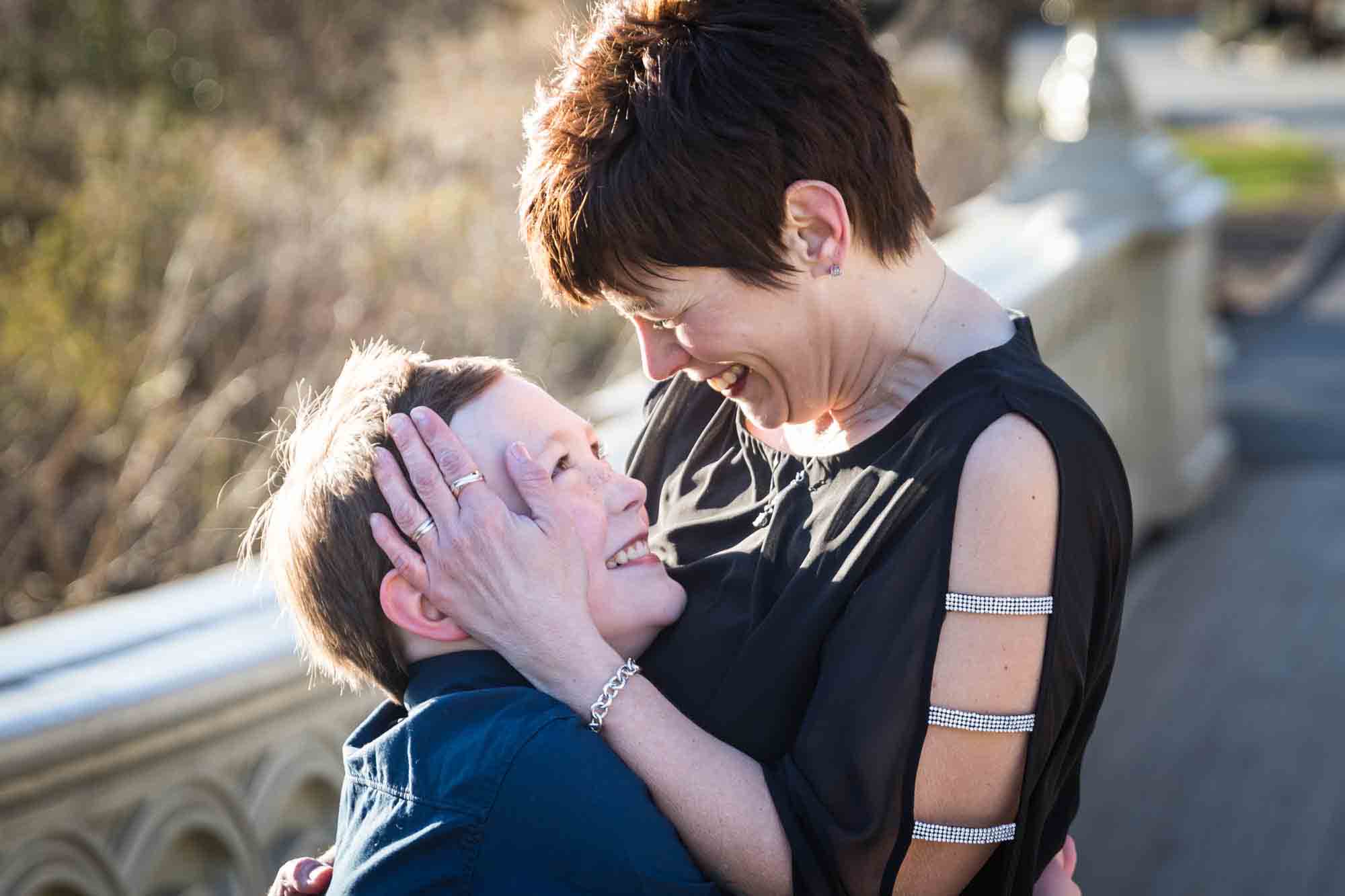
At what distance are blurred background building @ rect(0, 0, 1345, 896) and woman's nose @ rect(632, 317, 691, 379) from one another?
0.84m

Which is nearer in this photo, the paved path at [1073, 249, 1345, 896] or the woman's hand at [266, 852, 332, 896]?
the woman's hand at [266, 852, 332, 896]

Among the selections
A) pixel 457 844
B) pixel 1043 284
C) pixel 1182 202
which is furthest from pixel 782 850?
pixel 1182 202

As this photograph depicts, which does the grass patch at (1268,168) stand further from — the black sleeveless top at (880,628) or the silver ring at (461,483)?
the silver ring at (461,483)

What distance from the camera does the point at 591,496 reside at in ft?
6.12

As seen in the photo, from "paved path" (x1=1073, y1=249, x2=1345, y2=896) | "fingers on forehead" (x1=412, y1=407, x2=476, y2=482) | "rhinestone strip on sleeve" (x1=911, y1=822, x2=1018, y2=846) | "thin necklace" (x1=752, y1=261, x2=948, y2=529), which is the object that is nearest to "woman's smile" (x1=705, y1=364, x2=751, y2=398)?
"thin necklace" (x1=752, y1=261, x2=948, y2=529)

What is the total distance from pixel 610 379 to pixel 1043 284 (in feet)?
6.60

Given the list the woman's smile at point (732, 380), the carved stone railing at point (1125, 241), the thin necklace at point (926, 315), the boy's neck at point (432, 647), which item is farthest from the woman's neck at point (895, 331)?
the carved stone railing at point (1125, 241)

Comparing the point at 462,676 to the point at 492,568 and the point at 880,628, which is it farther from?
the point at 880,628

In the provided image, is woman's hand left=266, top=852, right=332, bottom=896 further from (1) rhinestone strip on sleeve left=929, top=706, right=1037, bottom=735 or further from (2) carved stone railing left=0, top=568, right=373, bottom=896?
(1) rhinestone strip on sleeve left=929, top=706, right=1037, bottom=735

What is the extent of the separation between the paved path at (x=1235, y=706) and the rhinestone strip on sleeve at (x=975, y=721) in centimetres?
227

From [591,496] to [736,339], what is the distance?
0.89 feet

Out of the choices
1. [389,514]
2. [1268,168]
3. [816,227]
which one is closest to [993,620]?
[816,227]

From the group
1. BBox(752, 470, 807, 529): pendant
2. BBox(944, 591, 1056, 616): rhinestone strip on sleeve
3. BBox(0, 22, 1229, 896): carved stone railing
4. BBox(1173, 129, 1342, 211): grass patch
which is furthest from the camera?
BBox(1173, 129, 1342, 211): grass patch

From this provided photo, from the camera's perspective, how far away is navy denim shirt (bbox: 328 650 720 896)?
5.25 ft
